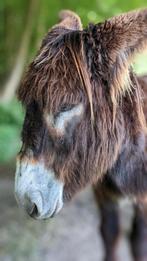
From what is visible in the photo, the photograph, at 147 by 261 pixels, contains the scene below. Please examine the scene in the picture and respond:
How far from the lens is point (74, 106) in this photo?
1788 millimetres

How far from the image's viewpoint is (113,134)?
1.91 metres

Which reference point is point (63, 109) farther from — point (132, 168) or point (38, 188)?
point (132, 168)

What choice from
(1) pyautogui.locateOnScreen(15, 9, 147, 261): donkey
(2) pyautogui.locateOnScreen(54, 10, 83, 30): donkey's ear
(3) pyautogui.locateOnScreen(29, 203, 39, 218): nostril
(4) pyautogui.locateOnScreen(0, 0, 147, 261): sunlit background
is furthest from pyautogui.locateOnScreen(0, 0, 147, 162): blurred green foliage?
(3) pyautogui.locateOnScreen(29, 203, 39, 218): nostril

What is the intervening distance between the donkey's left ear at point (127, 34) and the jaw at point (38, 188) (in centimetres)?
→ 44

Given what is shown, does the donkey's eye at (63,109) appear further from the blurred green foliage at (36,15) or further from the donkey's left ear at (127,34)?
the blurred green foliage at (36,15)

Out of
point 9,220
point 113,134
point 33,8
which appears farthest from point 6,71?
point 113,134

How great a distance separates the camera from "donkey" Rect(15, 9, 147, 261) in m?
1.77

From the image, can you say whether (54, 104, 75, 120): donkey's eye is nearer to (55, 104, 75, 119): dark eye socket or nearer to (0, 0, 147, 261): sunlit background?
(55, 104, 75, 119): dark eye socket

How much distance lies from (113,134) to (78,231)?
1991 millimetres

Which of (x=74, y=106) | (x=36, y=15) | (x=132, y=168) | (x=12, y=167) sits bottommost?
(x=12, y=167)

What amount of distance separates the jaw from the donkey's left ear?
17.2 inches

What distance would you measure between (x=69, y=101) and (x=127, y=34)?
280 mm

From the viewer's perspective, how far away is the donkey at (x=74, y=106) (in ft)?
5.82

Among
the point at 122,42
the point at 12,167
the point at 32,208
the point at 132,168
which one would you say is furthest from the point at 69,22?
the point at 12,167
